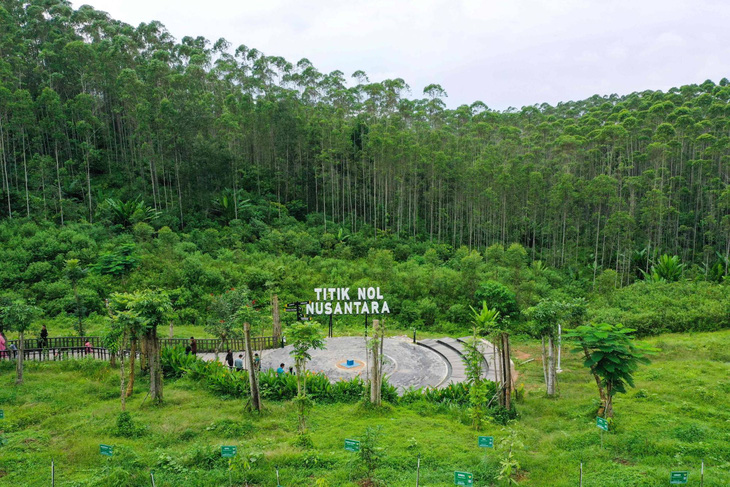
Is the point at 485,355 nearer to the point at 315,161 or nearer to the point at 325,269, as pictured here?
the point at 325,269

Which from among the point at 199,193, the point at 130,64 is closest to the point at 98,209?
the point at 199,193

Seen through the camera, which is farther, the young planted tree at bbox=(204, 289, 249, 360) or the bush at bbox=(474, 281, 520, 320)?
the bush at bbox=(474, 281, 520, 320)

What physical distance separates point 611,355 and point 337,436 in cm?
703

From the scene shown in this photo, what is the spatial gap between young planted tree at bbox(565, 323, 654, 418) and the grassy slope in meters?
0.99

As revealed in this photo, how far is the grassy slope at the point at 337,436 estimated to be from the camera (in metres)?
8.70

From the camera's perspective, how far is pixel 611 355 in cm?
1098

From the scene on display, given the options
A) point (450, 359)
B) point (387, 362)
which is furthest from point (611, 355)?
point (450, 359)

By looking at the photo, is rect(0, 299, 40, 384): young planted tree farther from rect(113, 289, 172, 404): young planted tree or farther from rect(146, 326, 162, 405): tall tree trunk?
rect(146, 326, 162, 405): tall tree trunk

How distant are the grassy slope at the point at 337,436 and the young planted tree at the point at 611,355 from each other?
992 mm

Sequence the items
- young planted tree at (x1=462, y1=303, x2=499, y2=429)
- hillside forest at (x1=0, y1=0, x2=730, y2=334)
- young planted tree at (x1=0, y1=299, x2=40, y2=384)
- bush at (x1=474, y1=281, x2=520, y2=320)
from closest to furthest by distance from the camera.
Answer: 1. young planted tree at (x1=462, y1=303, x2=499, y2=429)
2. young planted tree at (x1=0, y1=299, x2=40, y2=384)
3. bush at (x1=474, y1=281, x2=520, y2=320)
4. hillside forest at (x1=0, y1=0, x2=730, y2=334)

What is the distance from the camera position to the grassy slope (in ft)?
28.6

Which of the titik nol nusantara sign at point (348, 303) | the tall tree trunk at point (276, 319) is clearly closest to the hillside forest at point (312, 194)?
the titik nol nusantara sign at point (348, 303)

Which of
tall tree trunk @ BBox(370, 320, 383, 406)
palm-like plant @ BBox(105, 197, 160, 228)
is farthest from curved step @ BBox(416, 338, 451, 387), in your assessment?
palm-like plant @ BBox(105, 197, 160, 228)

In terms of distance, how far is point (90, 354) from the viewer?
17.3 meters
